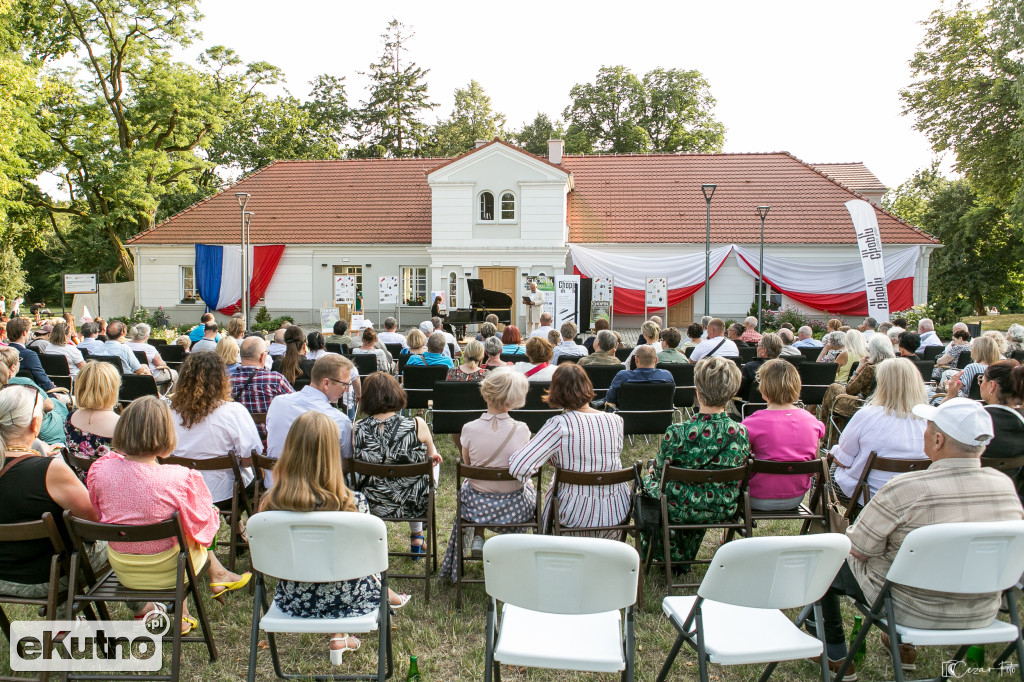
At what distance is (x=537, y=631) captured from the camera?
2.65m

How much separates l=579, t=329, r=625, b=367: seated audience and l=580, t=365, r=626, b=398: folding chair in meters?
0.31

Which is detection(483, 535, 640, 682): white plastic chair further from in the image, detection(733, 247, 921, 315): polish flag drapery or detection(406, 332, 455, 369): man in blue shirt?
detection(733, 247, 921, 315): polish flag drapery

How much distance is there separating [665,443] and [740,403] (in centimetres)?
411

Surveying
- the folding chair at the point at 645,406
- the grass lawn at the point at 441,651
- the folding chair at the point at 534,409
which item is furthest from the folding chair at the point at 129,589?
the folding chair at the point at 645,406

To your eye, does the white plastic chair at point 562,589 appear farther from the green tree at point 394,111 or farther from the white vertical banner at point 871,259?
the green tree at point 394,111

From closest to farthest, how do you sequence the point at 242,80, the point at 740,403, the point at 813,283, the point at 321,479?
the point at 321,479
the point at 740,403
the point at 813,283
the point at 242,80

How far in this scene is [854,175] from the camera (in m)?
26.6

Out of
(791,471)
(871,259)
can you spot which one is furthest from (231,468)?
(871,259)

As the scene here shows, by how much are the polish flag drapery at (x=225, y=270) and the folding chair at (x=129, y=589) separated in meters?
22.0

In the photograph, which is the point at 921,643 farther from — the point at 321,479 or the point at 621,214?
the point at 621,214

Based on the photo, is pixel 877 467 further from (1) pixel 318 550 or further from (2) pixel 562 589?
(1) pixel 318 550

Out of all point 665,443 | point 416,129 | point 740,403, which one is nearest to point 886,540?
point 665,443

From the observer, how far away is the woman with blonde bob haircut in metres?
2.86

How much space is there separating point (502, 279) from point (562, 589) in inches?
799
